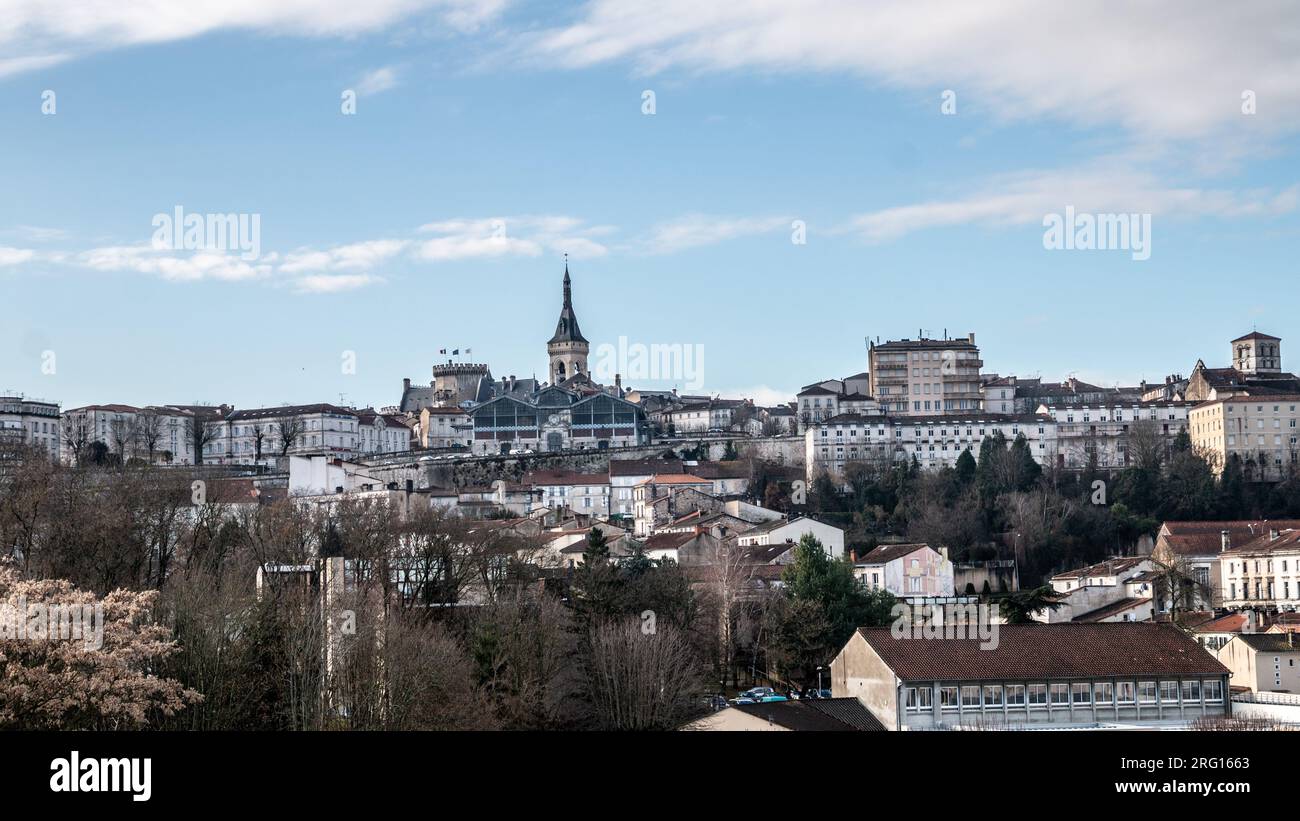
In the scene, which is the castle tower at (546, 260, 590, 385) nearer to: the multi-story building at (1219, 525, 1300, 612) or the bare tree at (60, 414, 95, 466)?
the bare tree at (60, 414, 95, 466)

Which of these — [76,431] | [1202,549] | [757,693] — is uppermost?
[76,431]

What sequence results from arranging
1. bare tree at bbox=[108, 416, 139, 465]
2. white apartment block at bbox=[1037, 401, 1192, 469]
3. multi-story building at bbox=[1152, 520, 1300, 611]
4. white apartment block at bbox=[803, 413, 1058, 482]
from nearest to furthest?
multi-story building at bbox=[1152, 520, 1300, 611] → white apartment block at bbox=[803, 413, 1058, 482] → white apartment block at bbox=[1037, 401, 1192, 469] → bare tree at bbox=[108, 416, 139, 465]

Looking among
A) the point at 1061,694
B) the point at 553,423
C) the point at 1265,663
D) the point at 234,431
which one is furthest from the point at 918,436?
the point at 1061,694

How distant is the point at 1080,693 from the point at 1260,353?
84263mm

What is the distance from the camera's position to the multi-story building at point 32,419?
334 ft

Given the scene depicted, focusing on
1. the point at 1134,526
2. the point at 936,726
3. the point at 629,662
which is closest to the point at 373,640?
the point at 629,662

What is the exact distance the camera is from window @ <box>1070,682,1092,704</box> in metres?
36.1

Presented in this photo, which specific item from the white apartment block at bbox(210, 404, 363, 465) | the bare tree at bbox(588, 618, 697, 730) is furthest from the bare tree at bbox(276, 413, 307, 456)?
the bare tree at bbox(588, 618, 697, 730)

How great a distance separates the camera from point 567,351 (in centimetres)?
14400

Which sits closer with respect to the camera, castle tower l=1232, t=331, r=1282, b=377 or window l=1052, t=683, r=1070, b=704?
window l=1052, t=683, r=1070, b=704

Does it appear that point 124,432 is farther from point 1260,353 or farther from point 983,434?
point 1260,353

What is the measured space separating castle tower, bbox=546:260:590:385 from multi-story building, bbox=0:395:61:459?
47.8 metres

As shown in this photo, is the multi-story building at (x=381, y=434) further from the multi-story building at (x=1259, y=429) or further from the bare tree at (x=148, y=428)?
the multi-story building at (x=1259, y=429)
